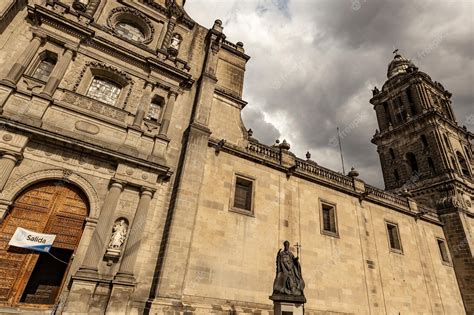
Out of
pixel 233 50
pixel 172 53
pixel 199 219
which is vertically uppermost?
pixel 233 50

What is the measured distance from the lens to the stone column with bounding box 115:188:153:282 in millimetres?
9030

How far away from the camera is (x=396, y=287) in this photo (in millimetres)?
15523

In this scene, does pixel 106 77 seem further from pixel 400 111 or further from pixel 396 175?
pixel 400 111

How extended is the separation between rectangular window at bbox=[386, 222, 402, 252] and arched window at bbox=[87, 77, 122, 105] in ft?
59.3

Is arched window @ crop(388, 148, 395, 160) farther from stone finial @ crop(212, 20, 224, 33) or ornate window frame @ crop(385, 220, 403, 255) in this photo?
stone finial @ crop(212, 20, 224, 33)

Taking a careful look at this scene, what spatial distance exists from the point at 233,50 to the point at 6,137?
12.6m

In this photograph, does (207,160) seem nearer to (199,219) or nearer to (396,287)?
(199,219)

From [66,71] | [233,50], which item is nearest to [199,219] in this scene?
[66,71]

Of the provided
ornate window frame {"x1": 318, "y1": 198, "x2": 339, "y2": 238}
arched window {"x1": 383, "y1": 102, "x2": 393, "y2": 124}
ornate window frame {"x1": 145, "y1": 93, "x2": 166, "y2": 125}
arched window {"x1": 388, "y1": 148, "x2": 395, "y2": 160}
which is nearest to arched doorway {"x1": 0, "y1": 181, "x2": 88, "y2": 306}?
ornate window frame {"x1": 145, "y1": 93, "x2": 166, "y2": 125}

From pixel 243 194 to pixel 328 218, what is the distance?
573cm

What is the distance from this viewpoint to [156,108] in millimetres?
13219

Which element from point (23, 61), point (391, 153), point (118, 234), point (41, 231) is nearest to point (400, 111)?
point (391, 153)

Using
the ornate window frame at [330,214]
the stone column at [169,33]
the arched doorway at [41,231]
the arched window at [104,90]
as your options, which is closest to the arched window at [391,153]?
the ornate window frame at [330,214]

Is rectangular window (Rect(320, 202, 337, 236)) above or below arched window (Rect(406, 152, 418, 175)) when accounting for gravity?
below
